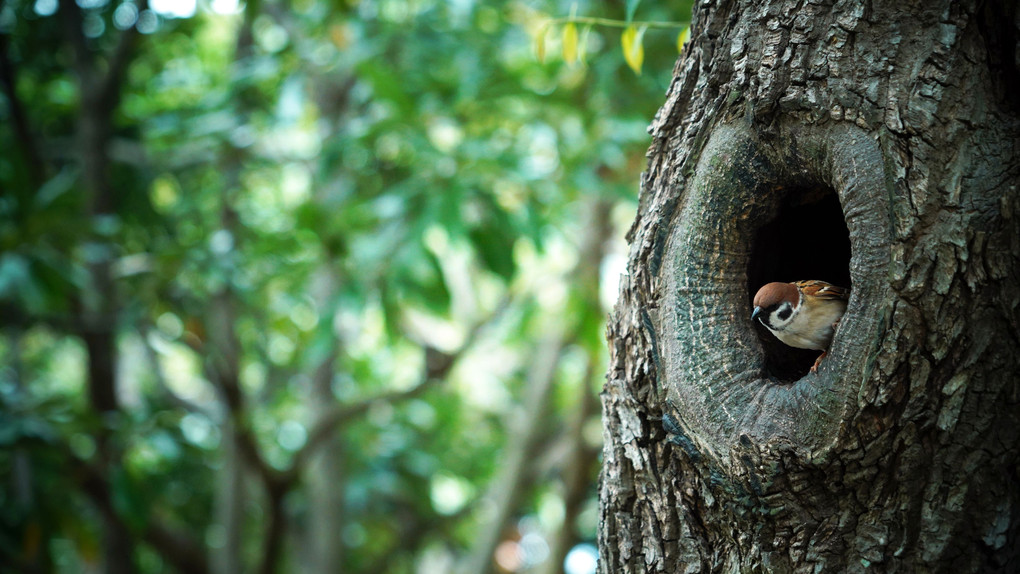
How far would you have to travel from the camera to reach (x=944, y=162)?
136 centimetres

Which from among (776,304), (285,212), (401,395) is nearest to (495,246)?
(401,395)

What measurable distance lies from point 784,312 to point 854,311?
1.73 feet

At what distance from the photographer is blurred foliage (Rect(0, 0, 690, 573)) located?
3613 mm

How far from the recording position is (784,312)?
1.89 metres

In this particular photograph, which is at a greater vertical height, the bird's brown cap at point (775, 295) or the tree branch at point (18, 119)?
the tree branch at point (18, 119)

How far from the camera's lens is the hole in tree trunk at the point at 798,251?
1.85m

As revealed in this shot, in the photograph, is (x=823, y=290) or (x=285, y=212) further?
(x=285, y=212)

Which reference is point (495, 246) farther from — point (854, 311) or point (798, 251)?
point (854, 311)

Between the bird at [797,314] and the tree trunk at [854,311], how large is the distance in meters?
0.32

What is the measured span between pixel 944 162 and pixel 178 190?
18.0ft

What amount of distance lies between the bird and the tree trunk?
321 millimetres

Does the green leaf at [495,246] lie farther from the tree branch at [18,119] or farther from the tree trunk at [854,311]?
the tree branch at [18,119]

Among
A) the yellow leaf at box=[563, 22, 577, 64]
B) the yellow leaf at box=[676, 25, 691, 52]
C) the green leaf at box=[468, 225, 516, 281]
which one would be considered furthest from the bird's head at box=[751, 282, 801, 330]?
the green leaf at box=[468, 225, 516, 281]

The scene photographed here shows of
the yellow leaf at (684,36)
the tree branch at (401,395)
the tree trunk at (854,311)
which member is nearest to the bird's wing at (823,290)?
the tree trunk at (854,311)
